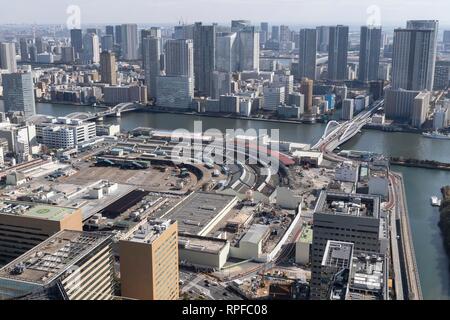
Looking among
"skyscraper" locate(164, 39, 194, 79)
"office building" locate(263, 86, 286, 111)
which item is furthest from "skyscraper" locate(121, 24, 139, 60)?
"office building" locate(263, 86, 286, 111)

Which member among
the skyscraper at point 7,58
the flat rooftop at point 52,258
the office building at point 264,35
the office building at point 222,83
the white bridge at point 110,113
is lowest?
the white bridge at point 110,113

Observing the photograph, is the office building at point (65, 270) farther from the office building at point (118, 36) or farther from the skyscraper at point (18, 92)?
the office building at point (118, 36)

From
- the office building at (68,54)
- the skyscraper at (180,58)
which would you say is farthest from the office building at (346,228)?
the office building at (68,54)

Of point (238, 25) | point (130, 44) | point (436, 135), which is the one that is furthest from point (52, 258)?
point (130, 44)

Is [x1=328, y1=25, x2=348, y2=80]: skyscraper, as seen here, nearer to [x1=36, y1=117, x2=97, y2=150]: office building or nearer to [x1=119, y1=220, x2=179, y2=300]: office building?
[x1=36, y1=117, x2=97, y2=150]: office building

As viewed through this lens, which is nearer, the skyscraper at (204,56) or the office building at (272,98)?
the office building at (272,98)

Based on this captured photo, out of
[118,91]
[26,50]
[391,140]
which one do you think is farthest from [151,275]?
[26,50]
